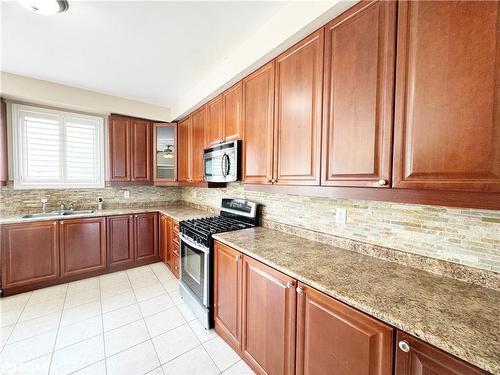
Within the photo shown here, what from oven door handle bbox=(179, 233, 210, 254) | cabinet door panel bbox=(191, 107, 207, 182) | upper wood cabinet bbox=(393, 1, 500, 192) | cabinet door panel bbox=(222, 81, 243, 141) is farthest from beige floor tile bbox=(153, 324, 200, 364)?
upper wood cabinet bbox=(393, 1, 500, 192)

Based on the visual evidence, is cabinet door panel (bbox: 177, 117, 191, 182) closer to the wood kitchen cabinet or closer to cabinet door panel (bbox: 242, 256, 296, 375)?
cabinet door panel (bbox: 242, 256, 296, 375)

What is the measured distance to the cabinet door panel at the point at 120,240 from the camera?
3.14 meters

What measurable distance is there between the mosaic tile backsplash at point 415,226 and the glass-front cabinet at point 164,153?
2388 millimetres

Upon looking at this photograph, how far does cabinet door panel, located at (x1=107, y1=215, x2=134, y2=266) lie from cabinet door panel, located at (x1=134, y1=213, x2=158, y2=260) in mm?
73

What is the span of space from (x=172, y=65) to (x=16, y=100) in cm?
224

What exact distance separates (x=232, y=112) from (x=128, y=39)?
3.59ft

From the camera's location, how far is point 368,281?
42.1 inches

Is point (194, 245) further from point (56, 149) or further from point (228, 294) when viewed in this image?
point (56, 149)

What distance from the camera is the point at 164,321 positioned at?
83.1 inches

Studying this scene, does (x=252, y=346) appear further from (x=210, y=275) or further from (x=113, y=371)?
(x=113, y=371)

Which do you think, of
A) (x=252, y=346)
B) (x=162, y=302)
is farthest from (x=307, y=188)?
(x=162, y=302)

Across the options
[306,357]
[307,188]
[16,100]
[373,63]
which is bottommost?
[306,357]

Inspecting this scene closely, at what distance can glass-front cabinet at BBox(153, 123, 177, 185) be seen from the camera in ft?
11.8

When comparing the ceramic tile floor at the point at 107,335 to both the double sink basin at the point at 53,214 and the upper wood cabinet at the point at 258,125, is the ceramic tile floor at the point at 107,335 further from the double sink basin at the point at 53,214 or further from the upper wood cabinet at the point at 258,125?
the upper wood cabinet at the point at 258,125
